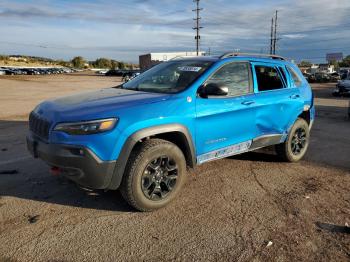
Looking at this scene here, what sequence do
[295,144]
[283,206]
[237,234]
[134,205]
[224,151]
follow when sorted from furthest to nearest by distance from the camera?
[295,144]
[224,151]
[283,206]
[134,205]
[237,234]

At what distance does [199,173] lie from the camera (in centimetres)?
566

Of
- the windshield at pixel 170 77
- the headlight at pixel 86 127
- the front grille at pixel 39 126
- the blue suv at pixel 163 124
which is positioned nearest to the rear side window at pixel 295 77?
the blue suv at pixel 163 124

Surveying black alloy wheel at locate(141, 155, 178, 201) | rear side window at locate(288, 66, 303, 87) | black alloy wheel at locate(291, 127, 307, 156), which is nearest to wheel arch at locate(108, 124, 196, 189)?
black alloy wheel at locate(141, 155, 178, 201)

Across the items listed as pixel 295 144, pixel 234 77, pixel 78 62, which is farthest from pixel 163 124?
pixel 78 62

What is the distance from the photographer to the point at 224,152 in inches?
198

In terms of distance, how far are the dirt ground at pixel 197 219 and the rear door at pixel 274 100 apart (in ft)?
2.40

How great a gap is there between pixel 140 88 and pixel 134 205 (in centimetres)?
171

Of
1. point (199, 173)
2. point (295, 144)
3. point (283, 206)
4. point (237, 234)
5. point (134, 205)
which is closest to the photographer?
point (237, 234)

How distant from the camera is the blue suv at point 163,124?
3832mm

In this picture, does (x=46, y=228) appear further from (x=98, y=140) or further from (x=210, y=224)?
(x=210, y=224)

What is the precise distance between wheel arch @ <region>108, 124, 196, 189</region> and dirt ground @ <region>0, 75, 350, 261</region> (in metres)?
0.51

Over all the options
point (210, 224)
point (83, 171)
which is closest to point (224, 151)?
point (210, 224)

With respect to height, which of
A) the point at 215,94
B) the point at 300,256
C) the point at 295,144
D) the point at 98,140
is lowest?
the point at 300,256

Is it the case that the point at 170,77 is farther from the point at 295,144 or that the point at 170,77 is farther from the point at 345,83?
the point at 345,83
